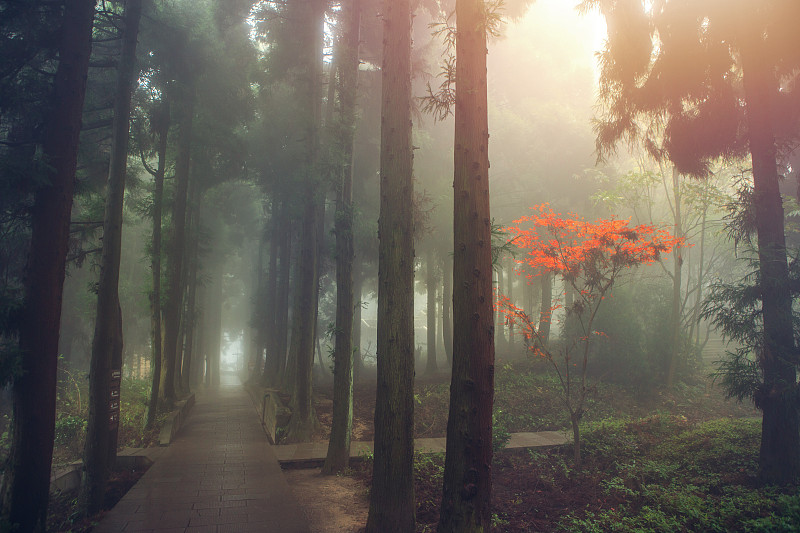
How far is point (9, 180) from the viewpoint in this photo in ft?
21.3

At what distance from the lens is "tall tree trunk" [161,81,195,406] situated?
16.1 meters

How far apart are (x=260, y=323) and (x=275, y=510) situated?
23753 millimetres

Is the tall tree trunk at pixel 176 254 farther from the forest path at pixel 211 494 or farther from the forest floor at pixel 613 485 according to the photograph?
the forest floor at pixel 613 485

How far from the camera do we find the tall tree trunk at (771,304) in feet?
25.1

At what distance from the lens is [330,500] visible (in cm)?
750

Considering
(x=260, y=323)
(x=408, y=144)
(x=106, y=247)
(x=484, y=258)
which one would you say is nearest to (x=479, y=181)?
(x=484, y=258)

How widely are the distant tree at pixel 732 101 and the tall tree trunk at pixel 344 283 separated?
17.5ft

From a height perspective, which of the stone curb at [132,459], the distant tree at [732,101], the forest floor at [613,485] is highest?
the distant tree at [732,101]

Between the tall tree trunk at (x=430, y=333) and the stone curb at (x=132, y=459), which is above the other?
the tall tree trunk at (x=430, y=333)

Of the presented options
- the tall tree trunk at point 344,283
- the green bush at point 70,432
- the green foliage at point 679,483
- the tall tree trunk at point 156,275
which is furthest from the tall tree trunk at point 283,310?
the green foliage at point 679,483

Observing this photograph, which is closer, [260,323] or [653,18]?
[653,18]

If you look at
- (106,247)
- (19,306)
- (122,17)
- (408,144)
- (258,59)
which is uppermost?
(258,59)

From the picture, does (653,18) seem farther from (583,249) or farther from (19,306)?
(19,306)

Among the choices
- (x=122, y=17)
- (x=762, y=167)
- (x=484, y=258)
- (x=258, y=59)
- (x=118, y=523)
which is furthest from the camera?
(x=258, y=59)
